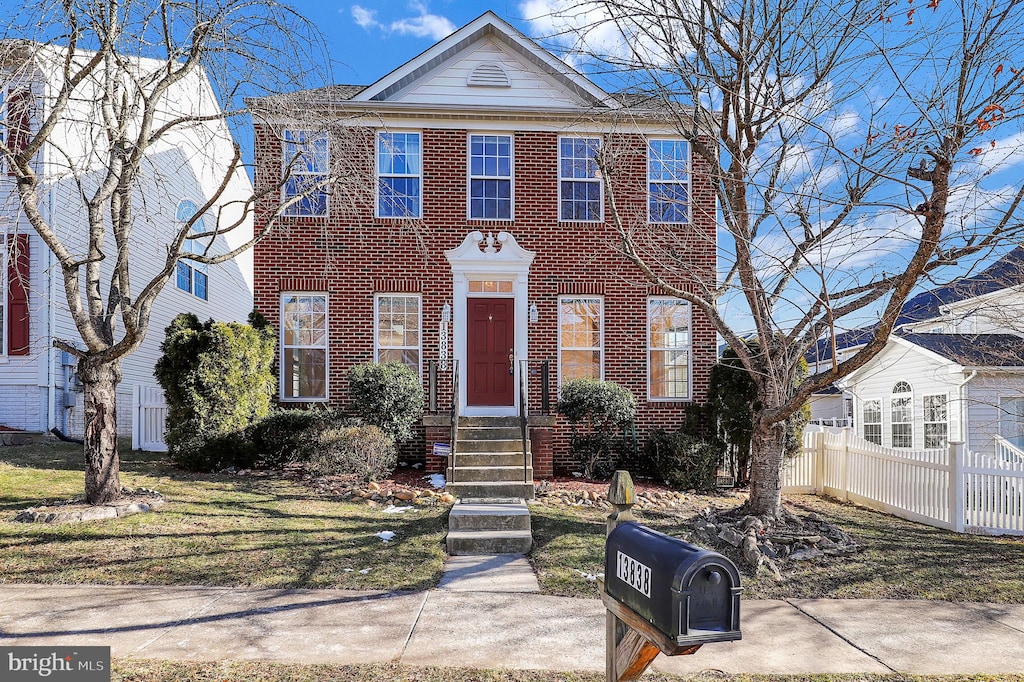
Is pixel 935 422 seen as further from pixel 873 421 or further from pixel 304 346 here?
pixel 304 346

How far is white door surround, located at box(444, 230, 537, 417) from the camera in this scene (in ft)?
42.9

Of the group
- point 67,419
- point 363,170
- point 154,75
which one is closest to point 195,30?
point 154,75

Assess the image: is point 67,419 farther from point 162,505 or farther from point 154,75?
point 154,75

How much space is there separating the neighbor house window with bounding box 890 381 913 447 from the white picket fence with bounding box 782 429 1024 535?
808 centimetres

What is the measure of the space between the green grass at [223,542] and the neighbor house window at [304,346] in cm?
348

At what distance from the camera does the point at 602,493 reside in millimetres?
10617

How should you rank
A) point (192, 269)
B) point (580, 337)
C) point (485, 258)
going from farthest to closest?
Answer: point (192, 269) < point (580, 337) < point (485, 258)

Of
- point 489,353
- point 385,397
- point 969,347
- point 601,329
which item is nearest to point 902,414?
point 969,347

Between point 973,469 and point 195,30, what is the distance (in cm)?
1023

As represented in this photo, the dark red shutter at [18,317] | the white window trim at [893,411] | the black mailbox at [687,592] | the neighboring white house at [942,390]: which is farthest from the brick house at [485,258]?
the black mailbox at [687,592]

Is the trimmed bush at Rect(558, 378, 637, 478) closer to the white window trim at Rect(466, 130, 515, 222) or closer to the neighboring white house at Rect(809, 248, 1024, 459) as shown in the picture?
the white window trim at Rect(466, 130, 515, 222)

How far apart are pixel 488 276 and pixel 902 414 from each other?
1227 cm

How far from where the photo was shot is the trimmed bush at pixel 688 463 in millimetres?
11414

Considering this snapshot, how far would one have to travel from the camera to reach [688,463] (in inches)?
450
